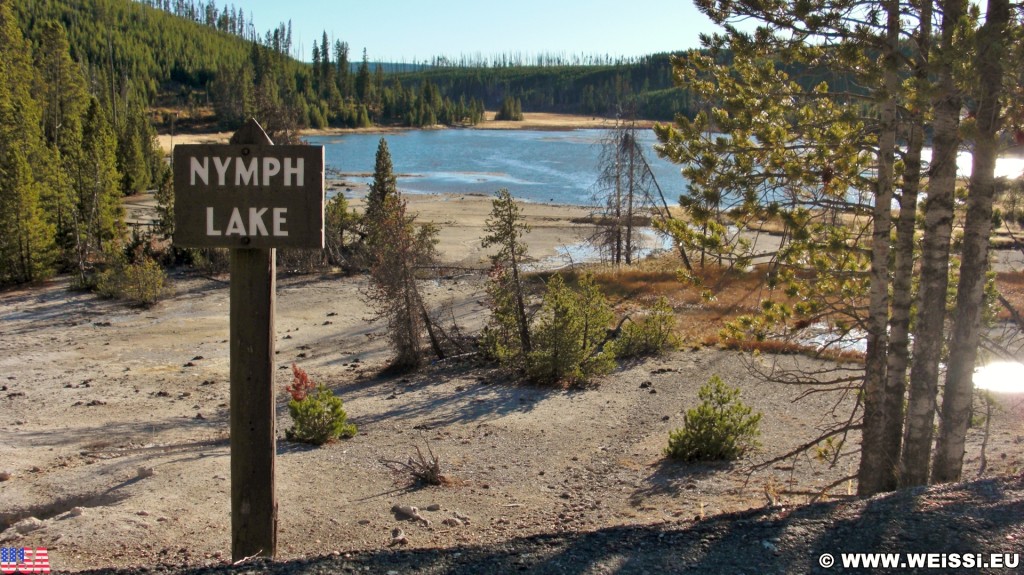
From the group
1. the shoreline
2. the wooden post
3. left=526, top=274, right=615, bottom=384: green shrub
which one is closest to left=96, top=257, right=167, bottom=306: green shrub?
left=526, top=274, right=615, bottom=384: green shrub

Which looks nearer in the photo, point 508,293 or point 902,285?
point 902,285

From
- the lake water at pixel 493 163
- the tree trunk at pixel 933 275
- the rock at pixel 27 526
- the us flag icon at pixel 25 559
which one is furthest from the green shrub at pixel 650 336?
the lake water at pixel 493 163

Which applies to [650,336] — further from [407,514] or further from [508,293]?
[407,514]

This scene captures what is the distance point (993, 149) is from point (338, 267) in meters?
28.3

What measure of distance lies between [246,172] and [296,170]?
0.83 feet

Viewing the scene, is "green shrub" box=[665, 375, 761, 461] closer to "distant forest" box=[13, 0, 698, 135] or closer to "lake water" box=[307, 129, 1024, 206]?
"lake water" box=[307, 129, 1024, 206]

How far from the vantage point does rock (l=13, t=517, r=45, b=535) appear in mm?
7812

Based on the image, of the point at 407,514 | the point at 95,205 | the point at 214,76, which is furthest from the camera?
the point at 214,76

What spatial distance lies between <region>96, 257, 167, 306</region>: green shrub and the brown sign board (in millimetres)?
23120

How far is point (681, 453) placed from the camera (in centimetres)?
1066

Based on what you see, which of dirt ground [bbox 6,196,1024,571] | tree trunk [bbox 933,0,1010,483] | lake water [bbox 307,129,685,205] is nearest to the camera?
tree trunk [bbox 933,0,1010,483]

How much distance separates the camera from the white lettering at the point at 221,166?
4367 mm

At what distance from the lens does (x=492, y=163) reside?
91.7 metres

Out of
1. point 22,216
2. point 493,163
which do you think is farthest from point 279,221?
point 493,163
